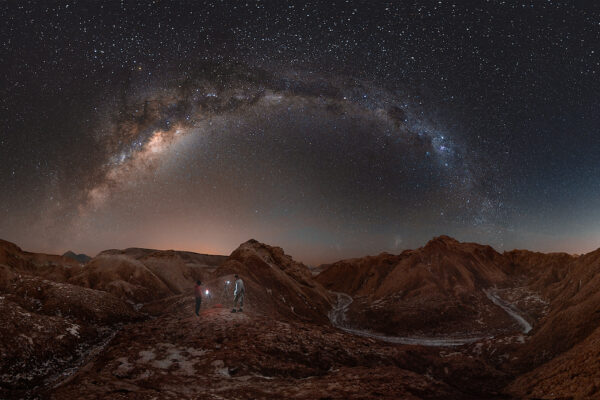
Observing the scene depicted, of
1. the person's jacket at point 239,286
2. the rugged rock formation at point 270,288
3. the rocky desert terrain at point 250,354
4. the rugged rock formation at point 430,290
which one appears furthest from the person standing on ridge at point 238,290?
the rugged rock formation at point 430,290

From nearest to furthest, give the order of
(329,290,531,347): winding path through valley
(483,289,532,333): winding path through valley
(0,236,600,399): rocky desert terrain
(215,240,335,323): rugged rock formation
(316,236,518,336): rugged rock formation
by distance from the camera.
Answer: (0,236,600,399): rocky desert terrain < (215,240,335,323): rugged rock formation < (329,290,531,347): winding path through valley < (483,289,532,333): winding path through valley < (316,236,518,336): rugged rock formation

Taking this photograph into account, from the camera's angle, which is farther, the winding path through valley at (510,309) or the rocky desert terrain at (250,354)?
the winding path through valley at (510,309)

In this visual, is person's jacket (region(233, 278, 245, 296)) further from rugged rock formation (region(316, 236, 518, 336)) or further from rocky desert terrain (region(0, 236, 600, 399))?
rugged rock formation (region(316, 236, 518, 336))

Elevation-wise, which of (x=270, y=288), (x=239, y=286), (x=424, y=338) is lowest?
(x=424, y=338)

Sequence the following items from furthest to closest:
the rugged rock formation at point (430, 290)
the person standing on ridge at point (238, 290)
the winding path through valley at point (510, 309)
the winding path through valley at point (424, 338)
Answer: the rugged rock formation at point (430, 290) → the winding path through valley at point (510, 309) → the winding path through valley at point (424, 338) → the person standing on ridge at point (238, 290)

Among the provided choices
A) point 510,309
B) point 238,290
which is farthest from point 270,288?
point 510,309

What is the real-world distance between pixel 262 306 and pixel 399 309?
3080 cm

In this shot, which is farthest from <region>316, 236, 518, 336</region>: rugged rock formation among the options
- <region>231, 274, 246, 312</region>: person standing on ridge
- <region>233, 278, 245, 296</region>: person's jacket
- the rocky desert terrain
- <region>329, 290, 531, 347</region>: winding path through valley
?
<region>233, 278, 245, 296</region>: person's jacket

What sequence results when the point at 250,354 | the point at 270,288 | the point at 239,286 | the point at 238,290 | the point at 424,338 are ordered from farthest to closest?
the point at 270,288
the point at 424,338
the point at 238,290
the point at 239,286
the point at 250,354

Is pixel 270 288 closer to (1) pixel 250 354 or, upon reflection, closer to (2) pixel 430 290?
(1) pixel 250 354

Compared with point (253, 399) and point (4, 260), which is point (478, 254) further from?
point (4, 260)

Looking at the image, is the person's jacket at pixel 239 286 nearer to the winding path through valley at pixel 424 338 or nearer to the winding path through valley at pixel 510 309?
the winding path through valley at pixel 424 338

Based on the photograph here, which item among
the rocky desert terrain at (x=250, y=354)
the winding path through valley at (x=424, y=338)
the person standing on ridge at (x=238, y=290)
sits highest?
the person standing on ridge at (x=238, y=290)

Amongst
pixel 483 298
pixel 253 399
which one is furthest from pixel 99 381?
pixel 483 298
